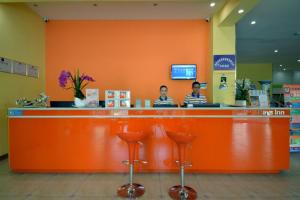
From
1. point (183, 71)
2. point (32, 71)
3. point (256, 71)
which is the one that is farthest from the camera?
point (256, 71)

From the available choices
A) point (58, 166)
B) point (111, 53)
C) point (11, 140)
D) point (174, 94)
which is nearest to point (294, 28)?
point (174, 94)

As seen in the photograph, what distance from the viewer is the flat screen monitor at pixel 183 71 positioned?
6.35 m

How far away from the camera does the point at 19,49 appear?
537cm

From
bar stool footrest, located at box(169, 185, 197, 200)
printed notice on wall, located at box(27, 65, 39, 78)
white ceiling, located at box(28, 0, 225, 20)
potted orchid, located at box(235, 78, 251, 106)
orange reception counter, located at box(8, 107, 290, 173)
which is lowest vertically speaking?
bar stool footrest, located at box(169, 185, 197, 200)

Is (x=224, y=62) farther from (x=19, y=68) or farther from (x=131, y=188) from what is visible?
(x=19, y=68)

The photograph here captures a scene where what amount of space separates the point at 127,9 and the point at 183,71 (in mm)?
2324

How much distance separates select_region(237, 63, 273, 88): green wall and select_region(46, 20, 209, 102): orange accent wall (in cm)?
922

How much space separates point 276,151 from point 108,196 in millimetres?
3075

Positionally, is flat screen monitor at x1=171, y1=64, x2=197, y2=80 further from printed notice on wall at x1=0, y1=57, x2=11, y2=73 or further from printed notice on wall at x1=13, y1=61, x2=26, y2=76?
printed notice on wall at x1=0, y1=57, x2=11, y2=73

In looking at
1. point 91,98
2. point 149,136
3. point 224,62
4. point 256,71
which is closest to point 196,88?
point 224,62

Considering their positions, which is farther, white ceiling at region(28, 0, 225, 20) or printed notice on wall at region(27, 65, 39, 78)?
printed notice on wall at region(27, 65, 39, 78)

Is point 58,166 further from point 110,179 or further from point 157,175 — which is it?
point 157,175

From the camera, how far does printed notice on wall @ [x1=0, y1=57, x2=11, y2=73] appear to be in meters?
4.69

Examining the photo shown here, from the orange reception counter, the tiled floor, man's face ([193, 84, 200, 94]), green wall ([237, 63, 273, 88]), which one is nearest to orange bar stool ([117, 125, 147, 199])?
the tiled floor
